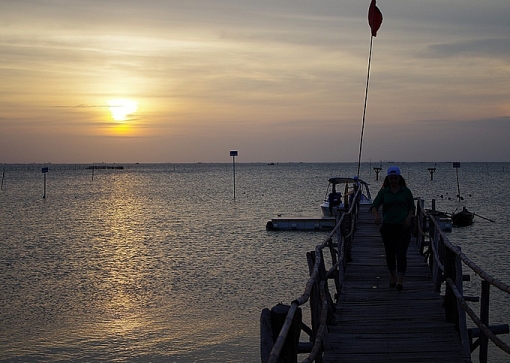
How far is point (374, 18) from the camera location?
18.6m

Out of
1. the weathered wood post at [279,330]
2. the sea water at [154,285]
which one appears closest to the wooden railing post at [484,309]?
the weathered wood post at [279,330]

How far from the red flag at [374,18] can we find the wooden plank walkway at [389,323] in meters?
8.92

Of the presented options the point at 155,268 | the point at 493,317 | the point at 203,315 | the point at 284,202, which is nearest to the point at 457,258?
the point at 493,317

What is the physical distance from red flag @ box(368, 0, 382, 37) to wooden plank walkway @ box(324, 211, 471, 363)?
892cm

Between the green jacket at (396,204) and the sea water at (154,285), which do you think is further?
the sea water at (154,285)

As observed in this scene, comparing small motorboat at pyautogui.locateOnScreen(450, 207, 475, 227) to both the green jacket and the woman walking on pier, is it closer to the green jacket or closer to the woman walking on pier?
the woman walking on pier

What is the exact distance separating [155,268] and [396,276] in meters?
15.4

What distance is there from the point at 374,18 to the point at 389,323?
489 inches

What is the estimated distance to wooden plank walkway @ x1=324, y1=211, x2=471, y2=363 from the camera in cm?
730

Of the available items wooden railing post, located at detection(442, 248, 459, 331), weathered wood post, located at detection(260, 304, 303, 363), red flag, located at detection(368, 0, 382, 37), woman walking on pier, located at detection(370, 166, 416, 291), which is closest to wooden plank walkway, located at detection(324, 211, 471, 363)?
wooden railing post, located at detection(442, 248, 459, 331)

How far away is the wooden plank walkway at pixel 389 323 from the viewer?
24.0 feet

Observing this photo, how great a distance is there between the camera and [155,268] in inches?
960

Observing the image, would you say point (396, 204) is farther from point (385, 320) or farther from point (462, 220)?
point (462, 220)

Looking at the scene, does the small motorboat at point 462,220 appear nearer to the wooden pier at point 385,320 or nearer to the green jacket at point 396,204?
the wooden pier at point 385,320
